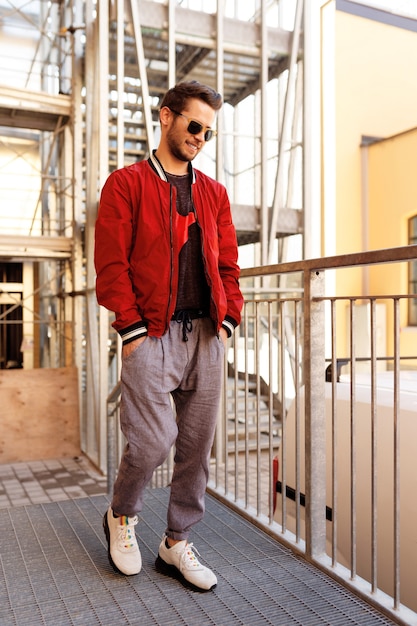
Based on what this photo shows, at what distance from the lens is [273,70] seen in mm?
8883

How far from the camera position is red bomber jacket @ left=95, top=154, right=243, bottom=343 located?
2.00 meters

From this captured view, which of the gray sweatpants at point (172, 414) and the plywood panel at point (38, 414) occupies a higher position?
the gray sweatpants at point (172, 414)

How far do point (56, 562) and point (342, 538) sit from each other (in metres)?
1.09

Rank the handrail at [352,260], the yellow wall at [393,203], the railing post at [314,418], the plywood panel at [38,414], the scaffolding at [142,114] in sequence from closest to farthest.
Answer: the handrail at [352,260], the railing post at [314,418], the scaffolding at [142,114], the plywood panel at [38,414], the yellow wall at [393,203]

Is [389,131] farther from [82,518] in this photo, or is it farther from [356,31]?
[82,518]

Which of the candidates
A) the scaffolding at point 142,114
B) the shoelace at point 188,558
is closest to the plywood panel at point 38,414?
the scaffolding at point 142,114

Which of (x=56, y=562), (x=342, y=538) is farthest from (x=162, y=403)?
(x=342, y=538)

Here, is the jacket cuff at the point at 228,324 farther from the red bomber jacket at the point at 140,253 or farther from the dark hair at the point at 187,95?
the dark hair at the point at 187,95

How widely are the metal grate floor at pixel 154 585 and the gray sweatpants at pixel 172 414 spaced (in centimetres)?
24

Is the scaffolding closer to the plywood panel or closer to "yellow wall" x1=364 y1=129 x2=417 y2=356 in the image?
the plywood panel

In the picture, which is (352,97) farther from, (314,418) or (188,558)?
(188,558)

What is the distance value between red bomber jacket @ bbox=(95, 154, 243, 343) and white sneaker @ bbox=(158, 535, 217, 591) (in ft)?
2.52

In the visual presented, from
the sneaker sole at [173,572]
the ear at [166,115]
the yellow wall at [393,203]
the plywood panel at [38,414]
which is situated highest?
the yellow wall at [393,203]

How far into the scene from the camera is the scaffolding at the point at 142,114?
770cm
